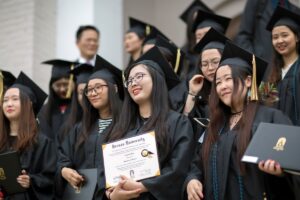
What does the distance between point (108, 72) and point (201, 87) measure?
3.04 feet

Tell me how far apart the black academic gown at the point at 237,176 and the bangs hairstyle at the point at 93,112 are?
1167 millimetres

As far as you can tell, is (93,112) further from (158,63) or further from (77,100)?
(158,63)

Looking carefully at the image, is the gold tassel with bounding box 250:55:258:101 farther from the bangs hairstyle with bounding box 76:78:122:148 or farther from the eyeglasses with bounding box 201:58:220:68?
the bangs hairstyle with bounding box 76:78:122:148

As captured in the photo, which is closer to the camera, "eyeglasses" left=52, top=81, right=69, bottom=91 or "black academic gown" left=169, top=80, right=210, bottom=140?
"black academic gown" left=169, top=80, right=210, bottom=140

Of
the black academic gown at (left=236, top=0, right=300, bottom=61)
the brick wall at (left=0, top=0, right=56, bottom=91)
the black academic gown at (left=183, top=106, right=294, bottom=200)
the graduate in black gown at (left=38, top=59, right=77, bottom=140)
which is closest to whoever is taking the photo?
the black academic gown at (left=183, top=106, right=294, bottom=200)

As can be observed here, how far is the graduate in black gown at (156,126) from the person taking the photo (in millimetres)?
3766

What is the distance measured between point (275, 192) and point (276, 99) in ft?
4.15

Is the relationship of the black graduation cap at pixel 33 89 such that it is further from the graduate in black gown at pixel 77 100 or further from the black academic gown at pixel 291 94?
the black academic gown at pixel 291 94

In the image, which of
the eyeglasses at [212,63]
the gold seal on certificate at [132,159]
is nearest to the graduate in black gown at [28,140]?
the gold seal on certificate at [132,159]

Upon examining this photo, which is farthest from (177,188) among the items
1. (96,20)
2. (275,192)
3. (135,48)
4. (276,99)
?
(96,20)

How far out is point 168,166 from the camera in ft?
12.8

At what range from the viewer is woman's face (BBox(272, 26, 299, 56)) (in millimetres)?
4910

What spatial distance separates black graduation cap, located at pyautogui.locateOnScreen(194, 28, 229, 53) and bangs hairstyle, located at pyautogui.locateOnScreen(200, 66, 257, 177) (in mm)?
937

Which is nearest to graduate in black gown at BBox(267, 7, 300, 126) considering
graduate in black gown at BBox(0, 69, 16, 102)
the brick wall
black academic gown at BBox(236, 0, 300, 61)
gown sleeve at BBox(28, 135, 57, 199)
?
black academic gown at BBox(236, 0, 300, 61)
